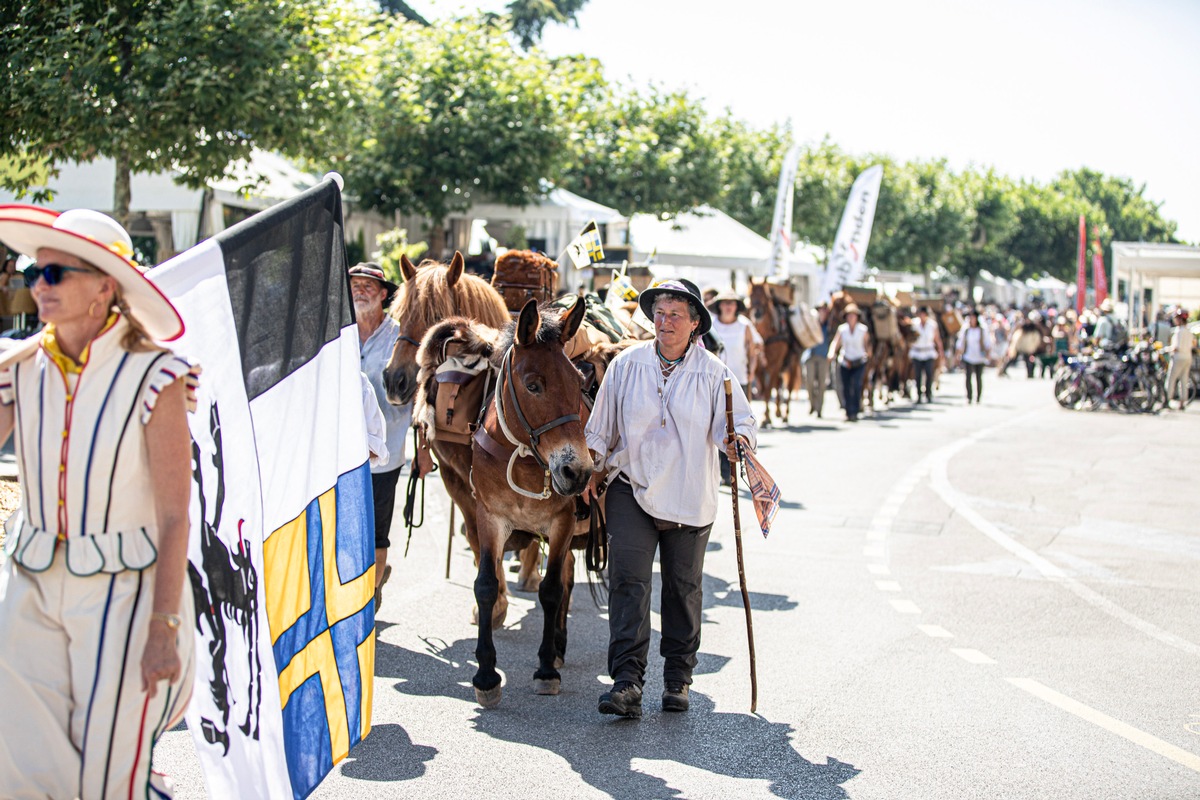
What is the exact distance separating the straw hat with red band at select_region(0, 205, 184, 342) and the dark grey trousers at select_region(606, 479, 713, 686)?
Answer: 3080 mm

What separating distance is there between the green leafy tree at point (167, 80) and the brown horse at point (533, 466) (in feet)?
27.8

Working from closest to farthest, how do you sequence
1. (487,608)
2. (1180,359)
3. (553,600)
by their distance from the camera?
(487,608)
(553,600)
(1180,359)

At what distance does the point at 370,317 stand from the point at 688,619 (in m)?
2.89

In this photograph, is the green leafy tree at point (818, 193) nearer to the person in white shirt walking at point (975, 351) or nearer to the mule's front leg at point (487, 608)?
the person in white shirt walking at point (975, 351)

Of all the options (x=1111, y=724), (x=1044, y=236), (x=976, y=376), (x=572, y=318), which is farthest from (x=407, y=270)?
(x=1044, y=236)

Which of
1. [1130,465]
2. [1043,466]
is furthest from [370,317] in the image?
[1130,465]

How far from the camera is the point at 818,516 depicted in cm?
1277

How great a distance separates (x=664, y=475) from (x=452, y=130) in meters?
19.4

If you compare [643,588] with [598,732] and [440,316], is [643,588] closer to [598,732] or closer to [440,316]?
[598,732]

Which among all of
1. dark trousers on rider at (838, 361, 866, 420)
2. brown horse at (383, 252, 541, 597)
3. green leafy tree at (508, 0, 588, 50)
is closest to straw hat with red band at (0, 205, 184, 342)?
brown horse at (383, 252, 541, 597)

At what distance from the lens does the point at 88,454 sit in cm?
333

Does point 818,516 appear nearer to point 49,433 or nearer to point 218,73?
point 218,73

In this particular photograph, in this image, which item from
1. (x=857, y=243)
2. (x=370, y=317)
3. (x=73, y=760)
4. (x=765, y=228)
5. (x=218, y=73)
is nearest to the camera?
(x=73, y=760)

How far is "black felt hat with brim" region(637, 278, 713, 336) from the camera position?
20.7 feet
